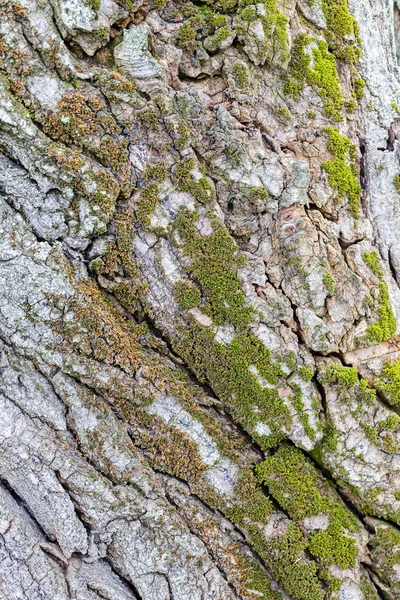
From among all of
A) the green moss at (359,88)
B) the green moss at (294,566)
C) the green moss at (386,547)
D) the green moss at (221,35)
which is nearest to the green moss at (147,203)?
the green moss at (221,35)

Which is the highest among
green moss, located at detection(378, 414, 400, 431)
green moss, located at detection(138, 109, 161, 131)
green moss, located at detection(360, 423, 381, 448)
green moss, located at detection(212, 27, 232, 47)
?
green moss, located at detection(212, 27, 232, 47)

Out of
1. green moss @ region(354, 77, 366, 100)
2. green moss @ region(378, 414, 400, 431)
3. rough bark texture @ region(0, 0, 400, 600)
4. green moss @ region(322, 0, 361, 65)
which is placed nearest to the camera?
rough bark texture @ region(0, 0, 400, 600)

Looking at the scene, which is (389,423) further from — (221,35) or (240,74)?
(221,35)

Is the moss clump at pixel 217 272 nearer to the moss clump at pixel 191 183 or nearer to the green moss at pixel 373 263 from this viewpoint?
the moss clump at pixel 191 183

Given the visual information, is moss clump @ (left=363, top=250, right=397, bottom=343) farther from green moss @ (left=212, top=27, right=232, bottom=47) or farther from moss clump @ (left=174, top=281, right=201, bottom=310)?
green moss @ (left=212, top=27, right=232, bottom=47)

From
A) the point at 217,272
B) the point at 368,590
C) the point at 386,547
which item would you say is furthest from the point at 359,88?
the point at 368,590

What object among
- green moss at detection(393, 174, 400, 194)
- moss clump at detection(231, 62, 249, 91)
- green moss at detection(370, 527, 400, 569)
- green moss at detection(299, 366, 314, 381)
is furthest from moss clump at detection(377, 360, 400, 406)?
moss clump at detection(231, 62, 249, 91)
